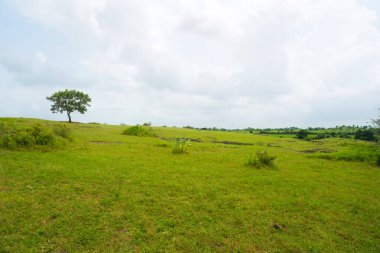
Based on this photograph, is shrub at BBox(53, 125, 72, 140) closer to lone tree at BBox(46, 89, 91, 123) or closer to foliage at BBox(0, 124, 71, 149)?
foliage at BBox(0, 124, 71, 149)

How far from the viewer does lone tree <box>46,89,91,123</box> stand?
53.6 metres

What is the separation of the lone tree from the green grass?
44832 mm

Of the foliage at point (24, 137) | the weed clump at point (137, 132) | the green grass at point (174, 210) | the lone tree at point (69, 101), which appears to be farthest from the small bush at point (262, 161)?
the lone tree at point (69, 101)

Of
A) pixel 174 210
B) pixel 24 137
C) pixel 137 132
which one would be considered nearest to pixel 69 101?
pixel 137 132

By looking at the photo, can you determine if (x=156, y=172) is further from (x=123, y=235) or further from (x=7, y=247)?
(x=7, y=247)

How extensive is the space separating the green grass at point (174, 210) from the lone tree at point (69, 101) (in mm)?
44832

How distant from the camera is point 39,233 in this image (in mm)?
6199

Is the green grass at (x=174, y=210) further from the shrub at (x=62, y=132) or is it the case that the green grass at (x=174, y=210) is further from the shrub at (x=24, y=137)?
the shrub at (x=62, y=132)

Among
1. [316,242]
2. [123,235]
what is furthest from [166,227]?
[316,242]

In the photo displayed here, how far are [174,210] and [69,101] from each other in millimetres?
55251

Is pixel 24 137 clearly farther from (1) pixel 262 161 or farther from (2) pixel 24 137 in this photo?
(1) pixel 262 161

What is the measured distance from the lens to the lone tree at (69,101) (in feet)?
176

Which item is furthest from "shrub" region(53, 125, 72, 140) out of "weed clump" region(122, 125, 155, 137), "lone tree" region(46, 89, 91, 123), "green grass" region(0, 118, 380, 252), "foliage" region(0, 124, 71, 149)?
"lone tree" region(46, 89, 91, 123)

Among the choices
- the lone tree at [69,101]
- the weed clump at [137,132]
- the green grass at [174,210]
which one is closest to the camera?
the green grass at [174,210]
